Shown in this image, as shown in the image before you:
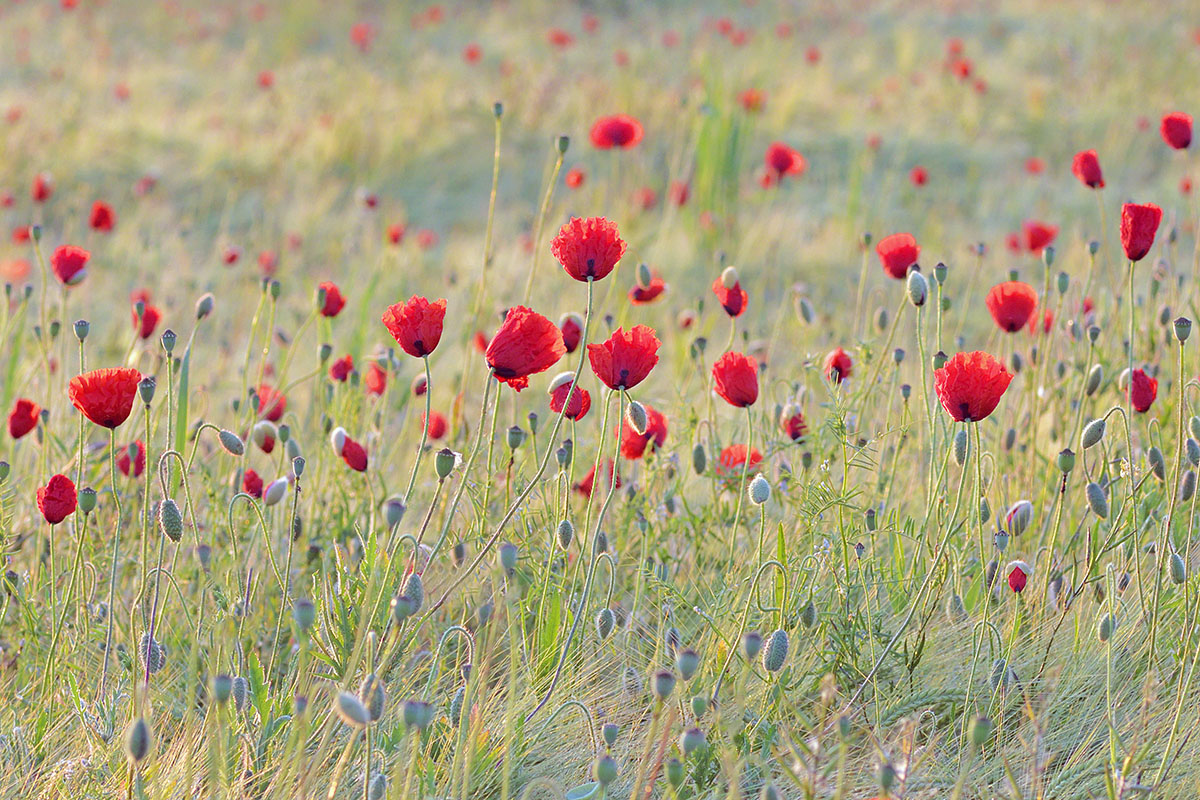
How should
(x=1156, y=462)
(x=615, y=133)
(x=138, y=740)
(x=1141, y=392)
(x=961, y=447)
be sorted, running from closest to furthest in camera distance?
1. (x=138, y=740)
2. (x=961, y=447)
3. (x=1156, y=462)
4. (x=1141, y=392)
5. (x=615, y=133)

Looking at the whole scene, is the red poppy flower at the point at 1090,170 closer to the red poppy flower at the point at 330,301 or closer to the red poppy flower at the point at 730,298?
the red poppy flower at the point at 730,298

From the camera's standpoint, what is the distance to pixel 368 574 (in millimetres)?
1521

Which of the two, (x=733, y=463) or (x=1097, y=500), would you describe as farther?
(x=733, y=463)

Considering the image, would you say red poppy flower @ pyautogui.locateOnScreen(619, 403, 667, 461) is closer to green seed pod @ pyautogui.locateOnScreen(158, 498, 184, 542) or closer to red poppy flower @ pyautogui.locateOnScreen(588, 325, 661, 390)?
red poppy flower @ pyautogui.locateOnScreen(588, 325, 661, 390)

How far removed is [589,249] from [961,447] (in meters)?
0.58

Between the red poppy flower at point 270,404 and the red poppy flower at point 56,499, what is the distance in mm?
621

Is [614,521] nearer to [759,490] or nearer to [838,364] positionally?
[838,364]

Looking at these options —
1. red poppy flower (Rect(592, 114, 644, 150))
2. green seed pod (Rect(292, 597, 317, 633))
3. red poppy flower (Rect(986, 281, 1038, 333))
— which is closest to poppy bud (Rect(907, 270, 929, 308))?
red poppy flower (Rect(986, 281, 1038, 333))

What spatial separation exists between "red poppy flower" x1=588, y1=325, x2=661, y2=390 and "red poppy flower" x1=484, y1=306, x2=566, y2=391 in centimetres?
6

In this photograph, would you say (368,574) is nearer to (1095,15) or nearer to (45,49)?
(45,49)

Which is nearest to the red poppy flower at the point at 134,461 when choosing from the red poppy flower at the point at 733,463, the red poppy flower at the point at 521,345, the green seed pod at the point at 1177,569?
the red poppy flower at the point at 521,345

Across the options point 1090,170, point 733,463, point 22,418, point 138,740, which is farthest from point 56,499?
point 1090,170

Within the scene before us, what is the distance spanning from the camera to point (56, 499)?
1513 millimetres

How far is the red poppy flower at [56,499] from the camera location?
1498mm
